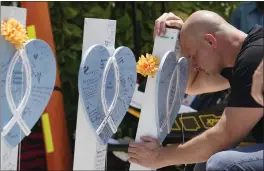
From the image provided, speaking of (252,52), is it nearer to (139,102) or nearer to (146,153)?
(146,153)

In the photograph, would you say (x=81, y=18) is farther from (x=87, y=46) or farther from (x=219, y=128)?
(x=219, y=128)

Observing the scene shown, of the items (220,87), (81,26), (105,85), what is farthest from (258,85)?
(81,26)

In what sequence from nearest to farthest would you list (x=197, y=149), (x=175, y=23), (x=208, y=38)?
(x=197, y=149)
(x=208, y=38)
(x=175, y=23)

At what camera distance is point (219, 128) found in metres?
2.05

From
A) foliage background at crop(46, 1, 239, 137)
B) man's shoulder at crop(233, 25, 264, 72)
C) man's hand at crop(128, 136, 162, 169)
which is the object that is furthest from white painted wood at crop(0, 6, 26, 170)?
foliage background at crop(46, 1, 239, 137)

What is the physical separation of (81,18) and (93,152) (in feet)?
5.62

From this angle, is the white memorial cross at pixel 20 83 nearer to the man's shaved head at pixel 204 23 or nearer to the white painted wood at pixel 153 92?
the white painted wood at pixel 153 92

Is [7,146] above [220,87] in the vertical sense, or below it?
below

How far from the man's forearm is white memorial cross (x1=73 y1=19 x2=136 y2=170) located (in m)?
0.26

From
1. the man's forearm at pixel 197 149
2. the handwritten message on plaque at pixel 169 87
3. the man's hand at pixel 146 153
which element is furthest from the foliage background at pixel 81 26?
the man's forearm at pixel 197 149

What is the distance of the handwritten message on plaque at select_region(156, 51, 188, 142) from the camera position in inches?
88.7

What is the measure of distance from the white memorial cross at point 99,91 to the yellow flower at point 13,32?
0.24 meters

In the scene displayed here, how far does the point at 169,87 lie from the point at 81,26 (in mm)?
1592

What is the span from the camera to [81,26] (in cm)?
379
